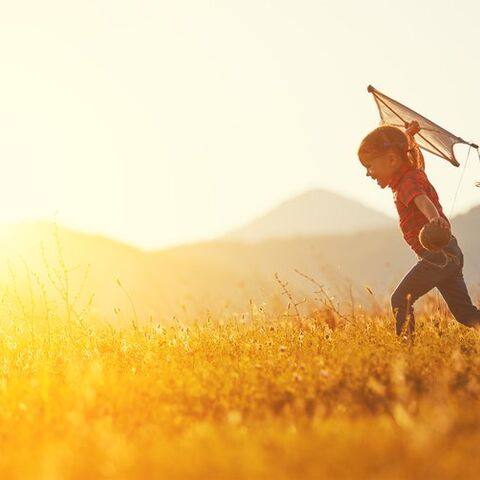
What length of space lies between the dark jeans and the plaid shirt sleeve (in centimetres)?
51

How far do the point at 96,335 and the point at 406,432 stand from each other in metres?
4.46

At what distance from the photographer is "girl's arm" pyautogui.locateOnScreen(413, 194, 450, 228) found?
21.1 feet

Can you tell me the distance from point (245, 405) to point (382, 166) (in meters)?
2.93

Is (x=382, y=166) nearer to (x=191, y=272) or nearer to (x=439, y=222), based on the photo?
(x=439, y=222)

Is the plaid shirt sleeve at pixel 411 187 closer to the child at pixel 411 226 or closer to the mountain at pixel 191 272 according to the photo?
the child at pixel 411 226

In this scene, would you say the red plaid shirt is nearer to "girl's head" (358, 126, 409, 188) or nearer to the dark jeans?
"girl's head" (358, 126, 409, 188)

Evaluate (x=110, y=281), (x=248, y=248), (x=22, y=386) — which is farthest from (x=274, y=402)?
(x=248, y=248)

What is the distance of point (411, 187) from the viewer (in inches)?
262

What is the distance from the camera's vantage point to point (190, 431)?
4.10 m

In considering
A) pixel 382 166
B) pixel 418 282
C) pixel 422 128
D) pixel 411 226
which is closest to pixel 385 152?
pixel 382 166

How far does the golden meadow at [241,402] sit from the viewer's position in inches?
138

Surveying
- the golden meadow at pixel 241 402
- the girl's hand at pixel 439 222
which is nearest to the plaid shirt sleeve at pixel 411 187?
the girl's hand at pixel 439 222

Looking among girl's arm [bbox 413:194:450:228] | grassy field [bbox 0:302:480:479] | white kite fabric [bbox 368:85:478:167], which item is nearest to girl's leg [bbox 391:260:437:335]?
grassy field [bbox 0:302:480:479]

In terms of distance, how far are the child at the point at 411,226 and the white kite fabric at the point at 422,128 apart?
1.96ft
